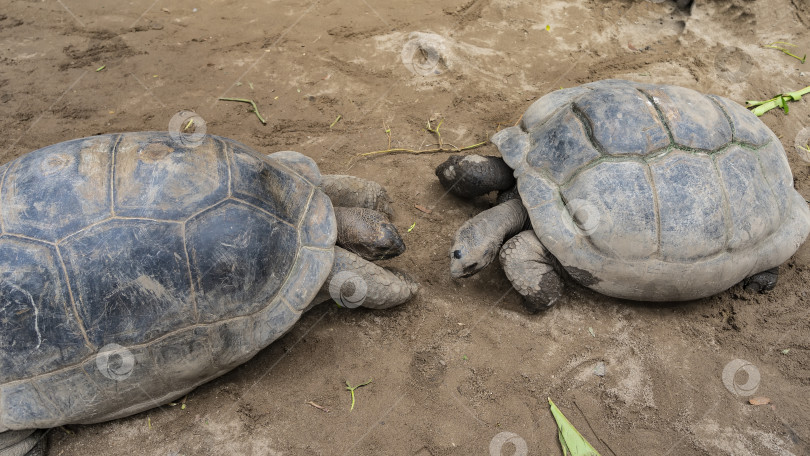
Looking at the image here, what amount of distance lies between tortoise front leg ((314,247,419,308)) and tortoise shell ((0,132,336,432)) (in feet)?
0.77

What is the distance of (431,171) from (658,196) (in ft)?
6.45

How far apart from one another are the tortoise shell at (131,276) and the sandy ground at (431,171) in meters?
0.43

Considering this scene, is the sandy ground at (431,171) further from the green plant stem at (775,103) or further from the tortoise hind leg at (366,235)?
the tortoise hind leg at (366,235)

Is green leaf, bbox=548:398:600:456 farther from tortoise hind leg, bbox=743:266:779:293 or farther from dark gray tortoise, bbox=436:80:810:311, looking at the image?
tortoise hind leg, bbox=743:266:779:293

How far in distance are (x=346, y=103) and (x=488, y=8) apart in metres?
2.58

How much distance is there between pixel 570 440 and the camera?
309 centimetres

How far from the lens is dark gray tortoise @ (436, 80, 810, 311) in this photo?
3.58 meters

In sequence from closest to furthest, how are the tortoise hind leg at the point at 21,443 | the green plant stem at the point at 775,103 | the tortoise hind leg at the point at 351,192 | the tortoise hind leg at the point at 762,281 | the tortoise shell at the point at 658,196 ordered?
the tortoise hind leg at the point at 21,443 < the tortoise shell at the point at 658,196 < the tortoise hind leg at the point at 762,281 < the tortoise hind leg at the point at 351,192 < the green plant stem at the point at 775,103

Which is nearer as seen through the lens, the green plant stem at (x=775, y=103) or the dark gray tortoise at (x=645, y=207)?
the dark gray tortoise at (x=645, y=207)

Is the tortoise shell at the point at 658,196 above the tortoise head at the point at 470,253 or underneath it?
above

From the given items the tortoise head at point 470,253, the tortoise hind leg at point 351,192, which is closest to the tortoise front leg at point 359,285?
the tortoise head at point 470,253

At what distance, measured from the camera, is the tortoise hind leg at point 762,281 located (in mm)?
3959

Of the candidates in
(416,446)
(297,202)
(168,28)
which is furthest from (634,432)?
(168,28)

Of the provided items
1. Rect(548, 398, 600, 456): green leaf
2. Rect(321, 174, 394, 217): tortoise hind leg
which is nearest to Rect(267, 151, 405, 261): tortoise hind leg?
Rect(321, 174, 394, 217): tortoise hind leg
